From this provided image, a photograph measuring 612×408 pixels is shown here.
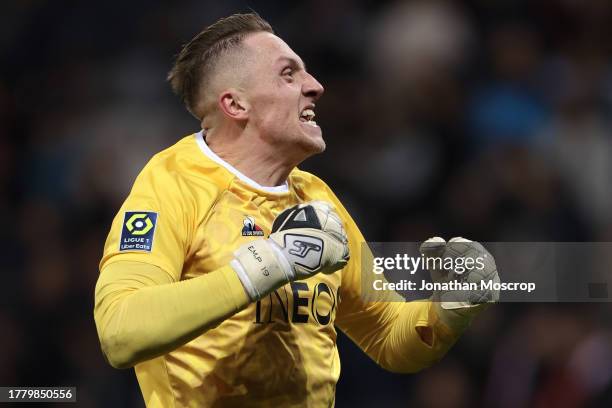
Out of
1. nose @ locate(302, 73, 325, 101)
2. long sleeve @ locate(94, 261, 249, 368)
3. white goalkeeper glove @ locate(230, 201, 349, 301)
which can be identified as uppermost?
nose @ locate(302, 73, 325, 101)

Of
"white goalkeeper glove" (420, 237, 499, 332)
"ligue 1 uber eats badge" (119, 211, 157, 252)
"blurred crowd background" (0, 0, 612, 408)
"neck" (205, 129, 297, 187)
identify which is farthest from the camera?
"blurred crowd background" (0, 0, 612, 408)

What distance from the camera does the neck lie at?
3.02m

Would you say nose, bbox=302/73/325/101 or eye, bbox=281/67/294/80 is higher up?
eye, bbox=281/67/294/80

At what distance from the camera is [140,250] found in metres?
2.60

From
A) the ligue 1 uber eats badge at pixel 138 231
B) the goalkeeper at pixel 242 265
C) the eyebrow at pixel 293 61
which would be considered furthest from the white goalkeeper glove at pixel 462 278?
the ligue 1 uber eats badge at pixel 138 231

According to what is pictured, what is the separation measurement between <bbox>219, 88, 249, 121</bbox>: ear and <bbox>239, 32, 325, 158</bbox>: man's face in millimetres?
19

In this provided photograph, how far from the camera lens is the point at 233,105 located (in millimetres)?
3086

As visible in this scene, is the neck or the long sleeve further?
the neck

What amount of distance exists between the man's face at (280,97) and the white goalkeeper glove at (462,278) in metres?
0.49

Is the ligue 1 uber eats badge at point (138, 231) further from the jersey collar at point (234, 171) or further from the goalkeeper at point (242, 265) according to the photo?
the jersey collar at point (234, 171)

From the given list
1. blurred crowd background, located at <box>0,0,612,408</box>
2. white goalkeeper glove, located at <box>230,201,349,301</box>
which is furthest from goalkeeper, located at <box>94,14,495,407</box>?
blurred crowd background, located at <box>0,0,612,408</box>

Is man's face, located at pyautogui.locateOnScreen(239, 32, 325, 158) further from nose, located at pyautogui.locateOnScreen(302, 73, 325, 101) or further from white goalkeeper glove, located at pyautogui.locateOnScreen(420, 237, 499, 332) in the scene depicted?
white goalkeeper glove, located at pyautogui.locateOnScreen(420, 237, 499, 332)

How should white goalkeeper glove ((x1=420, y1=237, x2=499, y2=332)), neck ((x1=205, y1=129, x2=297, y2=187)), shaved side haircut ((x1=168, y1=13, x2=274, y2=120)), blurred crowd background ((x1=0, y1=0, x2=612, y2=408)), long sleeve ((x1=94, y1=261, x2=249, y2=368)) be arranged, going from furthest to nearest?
blurred crowd background ((x1=0, y1=0, x2=612, y2=408)) → shaved side haircut ((x1=168, y1=13, x2=274, y2=120)) → neck ((x1=205, y1=129, x2=297, y2=187)) → white goalkeeper glove ((x1=420, y1=237, x2=499, y2=332)) → long sleeve ((x1=94, y1=261, x2=249, y2=368))

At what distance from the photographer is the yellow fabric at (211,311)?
7.93ft
